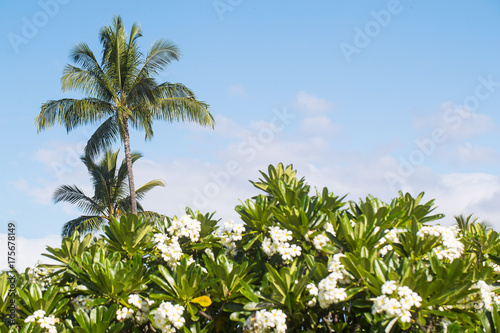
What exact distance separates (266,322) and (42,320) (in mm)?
2100

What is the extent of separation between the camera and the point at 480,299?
3.94 metres

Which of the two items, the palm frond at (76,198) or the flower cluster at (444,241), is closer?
the flower cluster at (444,241)

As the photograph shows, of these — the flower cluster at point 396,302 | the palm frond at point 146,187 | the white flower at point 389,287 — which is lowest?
the flower cluster at point 396,302

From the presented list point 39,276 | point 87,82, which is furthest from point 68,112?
point 39,276

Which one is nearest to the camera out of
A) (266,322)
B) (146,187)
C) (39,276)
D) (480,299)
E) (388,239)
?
(266,322)

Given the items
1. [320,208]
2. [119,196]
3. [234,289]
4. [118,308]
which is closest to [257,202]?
[320,208]

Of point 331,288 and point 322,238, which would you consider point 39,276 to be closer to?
point 322,238

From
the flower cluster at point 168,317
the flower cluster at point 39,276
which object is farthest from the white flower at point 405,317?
the flower cluster at point 39,276

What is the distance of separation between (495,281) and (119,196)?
65.5ft

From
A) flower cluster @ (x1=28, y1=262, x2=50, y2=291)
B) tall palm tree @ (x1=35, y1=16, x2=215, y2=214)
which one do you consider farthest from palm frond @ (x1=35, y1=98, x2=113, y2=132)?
flower cluster @ (x1=28, y1=262, x2=50, y2=291)

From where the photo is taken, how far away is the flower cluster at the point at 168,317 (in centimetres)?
408

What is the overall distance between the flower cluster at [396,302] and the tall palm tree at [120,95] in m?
15.5

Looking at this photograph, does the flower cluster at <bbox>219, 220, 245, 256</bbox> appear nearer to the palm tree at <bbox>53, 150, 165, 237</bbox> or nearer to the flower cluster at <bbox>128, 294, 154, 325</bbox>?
the flower cluster at <bbox>128, 294, 154, 325</bbox>

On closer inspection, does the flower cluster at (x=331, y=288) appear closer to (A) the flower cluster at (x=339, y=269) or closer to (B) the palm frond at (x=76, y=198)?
(A) the flower cluster at (x=339, y=269)
